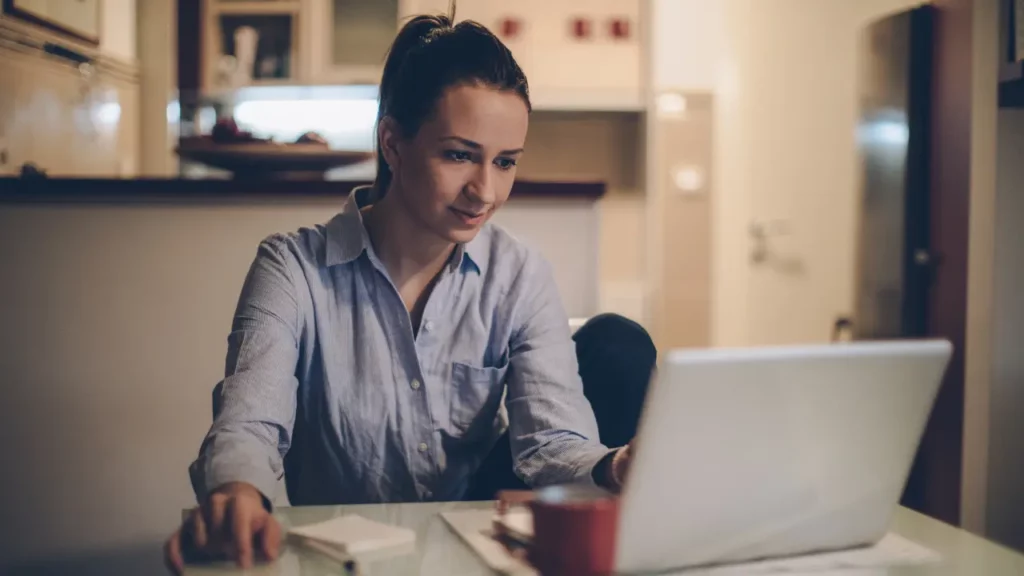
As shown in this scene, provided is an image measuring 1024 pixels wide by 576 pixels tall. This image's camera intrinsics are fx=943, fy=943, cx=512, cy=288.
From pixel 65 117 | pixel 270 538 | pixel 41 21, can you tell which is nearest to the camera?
pixel 270 538

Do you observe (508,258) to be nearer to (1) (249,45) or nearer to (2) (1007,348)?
(2) (1007,348)

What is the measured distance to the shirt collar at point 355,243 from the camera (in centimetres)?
128

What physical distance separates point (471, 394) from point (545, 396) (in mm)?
139

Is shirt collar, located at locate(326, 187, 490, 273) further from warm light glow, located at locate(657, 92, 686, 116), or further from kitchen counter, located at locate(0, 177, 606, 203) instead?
warm light glow, located at locate(657, 92, 686, 116)

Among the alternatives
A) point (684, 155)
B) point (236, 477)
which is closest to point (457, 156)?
point (236, 477)

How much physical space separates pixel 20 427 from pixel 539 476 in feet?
4.22

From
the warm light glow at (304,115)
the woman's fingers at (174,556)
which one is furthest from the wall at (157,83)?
the woman's fingers at (174,556)

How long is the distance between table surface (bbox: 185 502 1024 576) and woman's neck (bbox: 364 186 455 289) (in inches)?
19.2

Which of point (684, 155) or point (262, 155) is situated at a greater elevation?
point (684, 155)

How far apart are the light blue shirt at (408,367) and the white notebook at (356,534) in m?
0.34

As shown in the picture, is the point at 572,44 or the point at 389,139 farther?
the point at 572,44

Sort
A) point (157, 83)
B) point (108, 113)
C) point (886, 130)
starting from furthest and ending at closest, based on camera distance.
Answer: point (157, 83) < point (108, 113) < point (886, 130)

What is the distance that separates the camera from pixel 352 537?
31.3 inches

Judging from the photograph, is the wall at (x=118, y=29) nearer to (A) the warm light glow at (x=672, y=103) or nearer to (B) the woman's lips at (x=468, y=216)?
(A) the warm light glow at (x=672, y=103)
